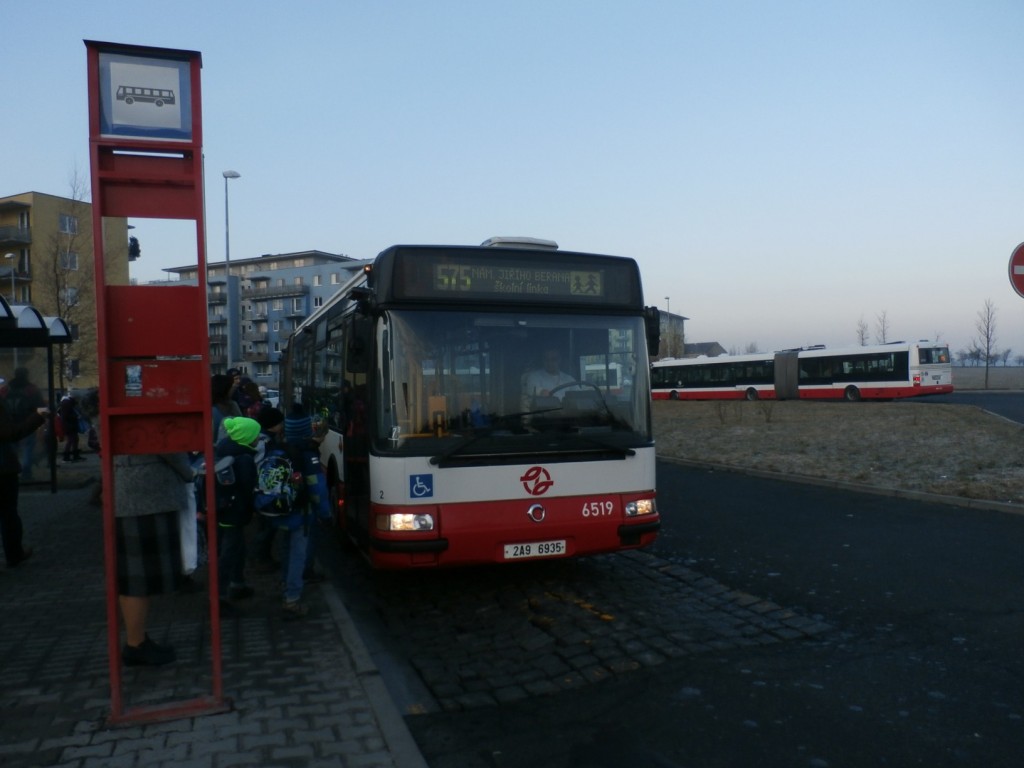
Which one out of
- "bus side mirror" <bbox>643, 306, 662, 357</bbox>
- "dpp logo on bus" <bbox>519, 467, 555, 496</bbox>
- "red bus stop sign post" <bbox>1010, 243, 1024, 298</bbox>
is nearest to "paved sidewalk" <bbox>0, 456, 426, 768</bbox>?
"dpp logo on bus" <bbox>519, 467, 555, 496</bbox>

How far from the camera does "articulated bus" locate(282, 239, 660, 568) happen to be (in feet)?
22.0

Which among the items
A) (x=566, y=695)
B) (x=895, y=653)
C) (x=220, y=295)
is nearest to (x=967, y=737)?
(x=895, y=653)

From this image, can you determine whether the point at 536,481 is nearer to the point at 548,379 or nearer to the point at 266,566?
the point at 548,379

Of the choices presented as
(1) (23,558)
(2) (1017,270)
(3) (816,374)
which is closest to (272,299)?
(3) (816,374)

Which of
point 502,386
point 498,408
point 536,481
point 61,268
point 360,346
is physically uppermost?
point 61,268

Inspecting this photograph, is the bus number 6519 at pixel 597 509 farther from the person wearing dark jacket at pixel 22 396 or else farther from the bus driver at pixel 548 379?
the person wearing dark jacket at pixel 22 396

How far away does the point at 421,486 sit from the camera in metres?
6.66

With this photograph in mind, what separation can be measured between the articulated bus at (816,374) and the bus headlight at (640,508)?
40872 mm

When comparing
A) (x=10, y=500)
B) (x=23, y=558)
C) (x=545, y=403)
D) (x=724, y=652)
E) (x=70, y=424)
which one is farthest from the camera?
(x=70, y=424)

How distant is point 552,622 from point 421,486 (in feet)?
4.73

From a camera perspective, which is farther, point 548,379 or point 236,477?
point 548,379

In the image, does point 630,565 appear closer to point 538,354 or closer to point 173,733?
point 538,354

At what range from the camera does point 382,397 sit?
6785mm

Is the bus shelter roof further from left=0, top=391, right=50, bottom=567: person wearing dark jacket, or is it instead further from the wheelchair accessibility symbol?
the wheelchair accessibility symbol
